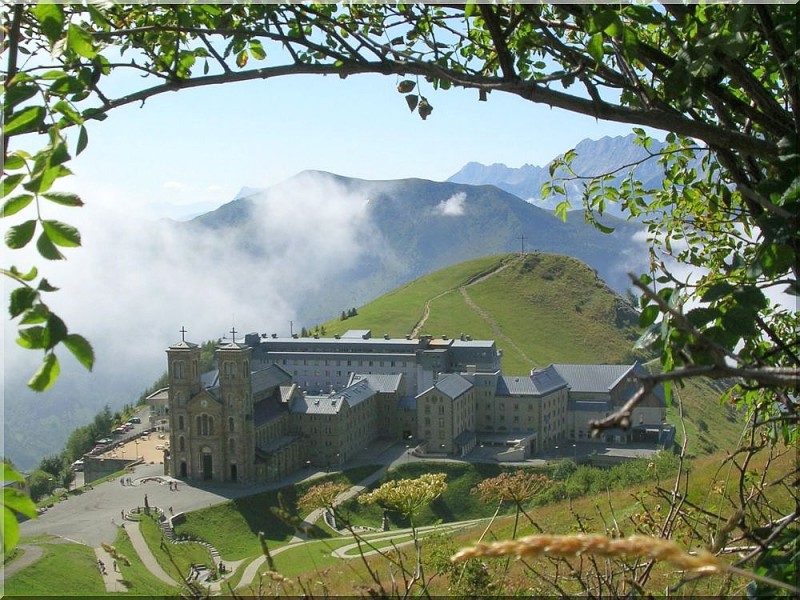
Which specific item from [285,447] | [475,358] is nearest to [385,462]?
[285,447]

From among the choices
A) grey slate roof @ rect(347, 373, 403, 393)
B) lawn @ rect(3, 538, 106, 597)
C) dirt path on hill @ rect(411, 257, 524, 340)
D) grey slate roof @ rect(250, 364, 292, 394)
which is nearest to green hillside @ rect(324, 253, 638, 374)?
dirt path on hill @ rect(411, 257, 524, 340)

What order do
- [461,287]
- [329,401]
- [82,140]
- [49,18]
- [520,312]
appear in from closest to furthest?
1. [49,18]
2. [82,140]
3. [329,401]
4. [520,312]
5. [461,287]

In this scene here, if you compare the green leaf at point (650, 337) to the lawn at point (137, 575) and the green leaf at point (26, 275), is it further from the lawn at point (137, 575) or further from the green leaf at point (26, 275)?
the lawn at point (137, 575)

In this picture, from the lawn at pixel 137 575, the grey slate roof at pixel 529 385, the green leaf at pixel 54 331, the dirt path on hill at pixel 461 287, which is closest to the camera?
the green leaf at pixel 54 331

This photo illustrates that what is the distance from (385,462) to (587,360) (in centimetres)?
4546

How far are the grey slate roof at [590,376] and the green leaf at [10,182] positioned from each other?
6623 centimetres

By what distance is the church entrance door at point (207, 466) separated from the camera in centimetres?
5350

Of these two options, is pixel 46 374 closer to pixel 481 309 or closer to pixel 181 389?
pixel 181 389

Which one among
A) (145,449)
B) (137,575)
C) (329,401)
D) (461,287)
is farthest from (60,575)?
(461,287)

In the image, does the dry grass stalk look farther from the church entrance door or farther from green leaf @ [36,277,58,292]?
the church entrance door

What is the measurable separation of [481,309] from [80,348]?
105 metres

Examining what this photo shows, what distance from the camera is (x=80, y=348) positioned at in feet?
5.81

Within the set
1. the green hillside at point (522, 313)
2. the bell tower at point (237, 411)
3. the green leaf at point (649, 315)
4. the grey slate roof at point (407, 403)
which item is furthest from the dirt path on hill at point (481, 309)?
the green leaf at point (649, 315)

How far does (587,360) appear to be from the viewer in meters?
91.8
